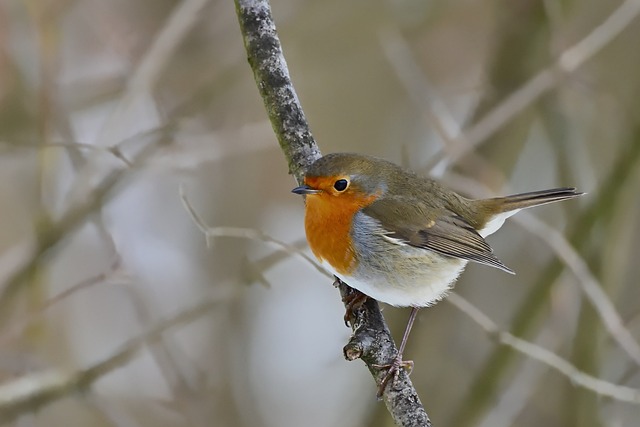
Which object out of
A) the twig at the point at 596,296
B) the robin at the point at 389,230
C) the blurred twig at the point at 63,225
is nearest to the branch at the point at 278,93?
the robin at the point at 389,230

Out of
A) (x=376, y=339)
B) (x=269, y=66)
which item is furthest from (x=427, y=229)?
(x=269, y=66)

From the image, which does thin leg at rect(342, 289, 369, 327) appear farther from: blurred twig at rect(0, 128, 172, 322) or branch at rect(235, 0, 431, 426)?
blurred twig at rect(0, 128, 172, 322)

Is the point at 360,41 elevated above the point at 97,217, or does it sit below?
above

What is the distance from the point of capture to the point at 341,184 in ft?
11.2

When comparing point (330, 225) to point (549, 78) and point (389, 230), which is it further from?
point (549, 78)

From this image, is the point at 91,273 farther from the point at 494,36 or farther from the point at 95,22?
the point at 494,36

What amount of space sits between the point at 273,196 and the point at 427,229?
401 cm

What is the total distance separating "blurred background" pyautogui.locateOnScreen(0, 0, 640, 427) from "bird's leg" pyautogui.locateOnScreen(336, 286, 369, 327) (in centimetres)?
34

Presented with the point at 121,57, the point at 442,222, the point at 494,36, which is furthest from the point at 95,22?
the point at 442,222

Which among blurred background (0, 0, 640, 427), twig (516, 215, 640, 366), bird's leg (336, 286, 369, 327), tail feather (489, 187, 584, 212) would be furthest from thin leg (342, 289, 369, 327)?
twig (516, 215, 640, 366)

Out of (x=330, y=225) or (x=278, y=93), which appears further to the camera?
(x=330, y=225)

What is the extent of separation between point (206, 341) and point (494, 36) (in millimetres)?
3465

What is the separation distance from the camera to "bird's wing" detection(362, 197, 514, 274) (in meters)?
3.55

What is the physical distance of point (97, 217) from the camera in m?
3.89
